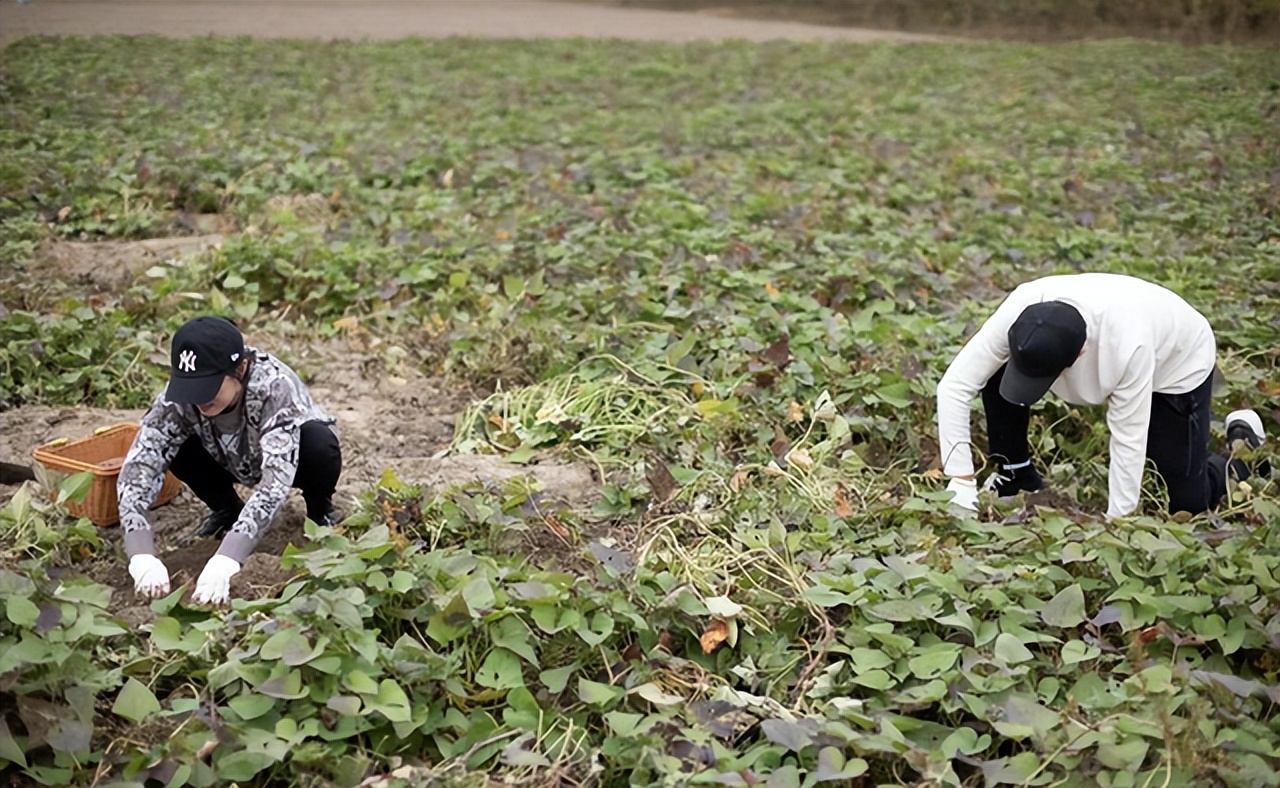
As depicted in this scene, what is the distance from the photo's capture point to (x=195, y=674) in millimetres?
2613

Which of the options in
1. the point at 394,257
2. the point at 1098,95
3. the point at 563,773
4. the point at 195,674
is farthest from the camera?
the point at 1098,95

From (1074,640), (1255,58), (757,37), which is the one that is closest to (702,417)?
(1074,640)

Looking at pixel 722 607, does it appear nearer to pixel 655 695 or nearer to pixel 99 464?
pixel 655 695

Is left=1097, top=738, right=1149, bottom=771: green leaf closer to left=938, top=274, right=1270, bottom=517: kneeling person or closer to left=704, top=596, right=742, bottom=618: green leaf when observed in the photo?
left=704, top=596, right=742, bottom=618: green leaf

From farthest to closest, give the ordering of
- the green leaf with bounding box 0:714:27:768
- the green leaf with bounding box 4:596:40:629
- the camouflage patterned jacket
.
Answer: the camouflage patterned jacket < the green leaf with bounding box 4:596:40:629 < the green leaf with bounding box 0:714:27:768

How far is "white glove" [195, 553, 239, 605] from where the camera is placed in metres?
2.87

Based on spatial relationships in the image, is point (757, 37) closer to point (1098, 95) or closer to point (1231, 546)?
point (1098, 95)

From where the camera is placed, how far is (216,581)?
2.89m

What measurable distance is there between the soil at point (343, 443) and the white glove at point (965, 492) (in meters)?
1.09

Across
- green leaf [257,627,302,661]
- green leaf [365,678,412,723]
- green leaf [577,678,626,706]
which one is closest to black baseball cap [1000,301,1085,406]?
green leaf [577,678,626,706]

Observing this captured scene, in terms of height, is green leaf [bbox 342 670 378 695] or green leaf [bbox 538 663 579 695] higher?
green leaf [bbox 342 670 378 695]

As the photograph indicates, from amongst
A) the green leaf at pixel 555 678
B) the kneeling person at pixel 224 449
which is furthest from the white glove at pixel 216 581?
the green leaf at pixel 555 678

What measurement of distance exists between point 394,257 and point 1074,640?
159 inches

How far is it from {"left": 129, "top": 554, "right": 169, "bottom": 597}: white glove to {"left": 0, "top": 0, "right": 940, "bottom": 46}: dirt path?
876 centimetres
